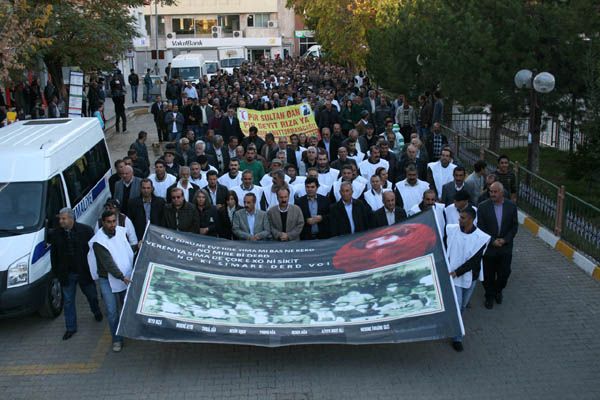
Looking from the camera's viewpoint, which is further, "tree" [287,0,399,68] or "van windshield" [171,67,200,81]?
"van windshield" [171,67,200,81]

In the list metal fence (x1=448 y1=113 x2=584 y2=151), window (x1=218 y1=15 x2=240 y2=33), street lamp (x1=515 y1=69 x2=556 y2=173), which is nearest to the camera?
street lamp (x1=515 y1=69 x2=556 y2=173)

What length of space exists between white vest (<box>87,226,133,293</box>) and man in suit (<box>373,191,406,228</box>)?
131 inches

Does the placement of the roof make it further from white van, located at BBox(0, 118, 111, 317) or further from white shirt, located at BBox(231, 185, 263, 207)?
white shirt, located at BBox(231, 185, 263, 207)

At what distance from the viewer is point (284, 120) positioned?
1875 cm

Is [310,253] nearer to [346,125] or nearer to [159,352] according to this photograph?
[159,352]

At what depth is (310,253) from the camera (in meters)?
8.77

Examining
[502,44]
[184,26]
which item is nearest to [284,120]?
[502,44]

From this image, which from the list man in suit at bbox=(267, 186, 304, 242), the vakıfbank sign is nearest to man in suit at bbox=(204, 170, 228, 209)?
man in suit at bbox=(267, 186, 304, 242)

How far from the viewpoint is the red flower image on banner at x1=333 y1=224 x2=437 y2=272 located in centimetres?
845

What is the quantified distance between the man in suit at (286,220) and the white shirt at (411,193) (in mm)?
1864

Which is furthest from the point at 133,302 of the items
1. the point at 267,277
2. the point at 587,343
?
the point at 587,343

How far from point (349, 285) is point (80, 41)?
55.2ft

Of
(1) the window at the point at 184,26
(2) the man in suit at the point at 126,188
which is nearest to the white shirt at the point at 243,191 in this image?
(2) the man in suit at the point at 126,188

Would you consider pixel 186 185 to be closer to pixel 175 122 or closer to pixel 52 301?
pixel 52 301
